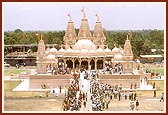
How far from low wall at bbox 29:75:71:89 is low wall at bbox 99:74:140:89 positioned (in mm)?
1321

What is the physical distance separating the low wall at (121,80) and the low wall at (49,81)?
132 centimetres

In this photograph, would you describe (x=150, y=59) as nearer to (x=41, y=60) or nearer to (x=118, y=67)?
(x=118, y=67)

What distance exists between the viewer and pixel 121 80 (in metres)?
15.9

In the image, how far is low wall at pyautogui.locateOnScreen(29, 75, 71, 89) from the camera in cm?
1590

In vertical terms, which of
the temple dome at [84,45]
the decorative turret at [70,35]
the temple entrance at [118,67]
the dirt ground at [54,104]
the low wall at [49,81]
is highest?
the decorative turret at [70,35]

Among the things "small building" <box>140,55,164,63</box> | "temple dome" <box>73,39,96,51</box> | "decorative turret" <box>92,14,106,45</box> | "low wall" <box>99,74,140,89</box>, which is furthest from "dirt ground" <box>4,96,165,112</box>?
"small building" <box>140,55,164,63</box>

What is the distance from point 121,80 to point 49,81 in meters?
2.57

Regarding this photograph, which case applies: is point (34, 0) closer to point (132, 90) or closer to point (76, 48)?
point (132, 90)

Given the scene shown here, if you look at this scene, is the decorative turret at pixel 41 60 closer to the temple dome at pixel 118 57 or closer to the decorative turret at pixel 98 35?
the temple dome at pixel 118 57

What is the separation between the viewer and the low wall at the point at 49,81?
15.9 metres

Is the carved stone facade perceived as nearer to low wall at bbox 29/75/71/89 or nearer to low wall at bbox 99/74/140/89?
low wall at bbox 29/75/71/89

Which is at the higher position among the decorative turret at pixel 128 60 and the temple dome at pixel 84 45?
the temple dome at pixel 84 45

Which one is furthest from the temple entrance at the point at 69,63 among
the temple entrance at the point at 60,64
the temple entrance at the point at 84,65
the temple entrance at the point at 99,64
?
the temple entrance at the point at 99,64

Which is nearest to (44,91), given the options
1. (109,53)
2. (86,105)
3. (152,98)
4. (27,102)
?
(27,102)
